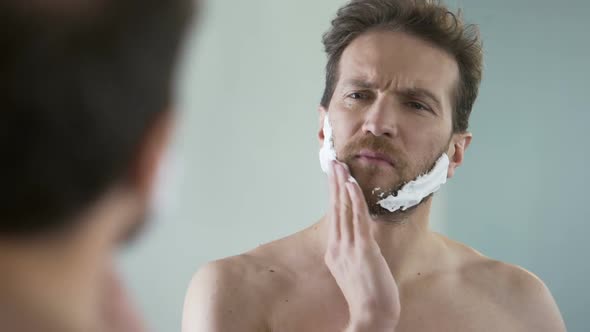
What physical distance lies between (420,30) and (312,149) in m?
0.56

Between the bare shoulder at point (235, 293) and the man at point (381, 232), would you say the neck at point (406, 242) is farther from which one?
the bare shoulder at point (235, 293)

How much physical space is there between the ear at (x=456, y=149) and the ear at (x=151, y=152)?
0.92 meters

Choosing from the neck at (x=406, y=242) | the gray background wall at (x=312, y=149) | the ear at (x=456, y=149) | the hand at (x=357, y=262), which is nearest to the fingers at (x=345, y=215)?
the hand at (x=357, y=262)

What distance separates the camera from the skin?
12.2 inches

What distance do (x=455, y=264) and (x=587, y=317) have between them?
2.37ft

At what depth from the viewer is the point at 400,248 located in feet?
3.92

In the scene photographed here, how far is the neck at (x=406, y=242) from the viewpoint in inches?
46.1

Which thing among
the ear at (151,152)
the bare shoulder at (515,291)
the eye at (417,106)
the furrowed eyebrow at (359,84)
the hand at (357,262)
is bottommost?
the bare shoulder at (515,291)

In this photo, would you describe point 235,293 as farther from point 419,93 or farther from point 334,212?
point 419,93

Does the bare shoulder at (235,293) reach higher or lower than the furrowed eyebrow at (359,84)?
lower

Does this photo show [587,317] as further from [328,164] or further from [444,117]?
[328,164]

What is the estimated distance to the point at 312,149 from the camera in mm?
1646

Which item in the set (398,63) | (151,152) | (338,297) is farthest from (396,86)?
(151,152)

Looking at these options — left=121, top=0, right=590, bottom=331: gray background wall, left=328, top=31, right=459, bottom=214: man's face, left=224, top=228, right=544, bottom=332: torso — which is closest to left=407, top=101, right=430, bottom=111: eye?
left=328, top=31, right=459, bottom=214: man's face
